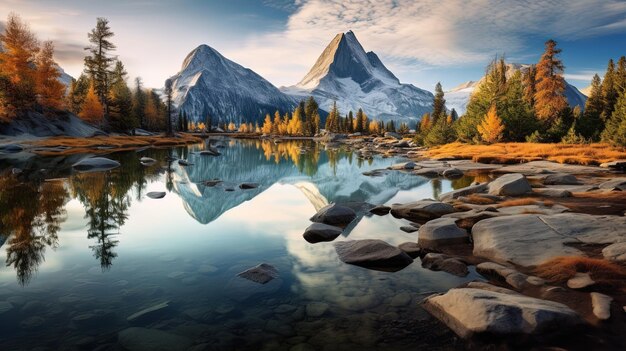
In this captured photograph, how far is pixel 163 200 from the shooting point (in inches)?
744

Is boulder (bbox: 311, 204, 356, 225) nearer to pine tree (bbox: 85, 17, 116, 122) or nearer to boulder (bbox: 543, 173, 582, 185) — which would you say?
boulder (bbox: 543, 173, 582, 185)

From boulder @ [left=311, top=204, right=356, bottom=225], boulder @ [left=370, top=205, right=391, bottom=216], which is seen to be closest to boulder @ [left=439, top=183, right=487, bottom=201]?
boulder @ [left=370, top=205, right=391, bottom=216]

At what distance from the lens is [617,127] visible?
3822cm

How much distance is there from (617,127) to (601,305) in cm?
4334

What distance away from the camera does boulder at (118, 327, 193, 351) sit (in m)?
5.71

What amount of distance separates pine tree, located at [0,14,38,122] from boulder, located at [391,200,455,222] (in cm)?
5768

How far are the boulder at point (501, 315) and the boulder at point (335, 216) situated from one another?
7872mm

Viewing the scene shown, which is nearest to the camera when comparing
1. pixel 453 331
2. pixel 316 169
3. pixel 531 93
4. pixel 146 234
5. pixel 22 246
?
pixel 453 331

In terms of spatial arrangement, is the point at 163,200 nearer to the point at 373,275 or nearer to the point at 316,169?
the point at 373,275

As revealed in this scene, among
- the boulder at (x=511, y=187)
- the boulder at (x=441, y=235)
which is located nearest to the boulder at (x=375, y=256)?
the boulder at (x=441, y=235)

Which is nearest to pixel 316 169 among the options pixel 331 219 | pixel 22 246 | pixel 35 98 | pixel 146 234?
pixel 331 219

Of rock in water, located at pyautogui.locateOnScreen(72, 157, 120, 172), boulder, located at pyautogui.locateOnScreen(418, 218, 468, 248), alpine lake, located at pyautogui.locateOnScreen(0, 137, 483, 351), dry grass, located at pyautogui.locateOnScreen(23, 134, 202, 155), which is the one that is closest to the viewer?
alpine lake, located at pyautogui.locateOnScreen(0, 137, 483, 351)

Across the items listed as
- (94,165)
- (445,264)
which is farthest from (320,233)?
(94,165)

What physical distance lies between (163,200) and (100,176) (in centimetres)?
970
